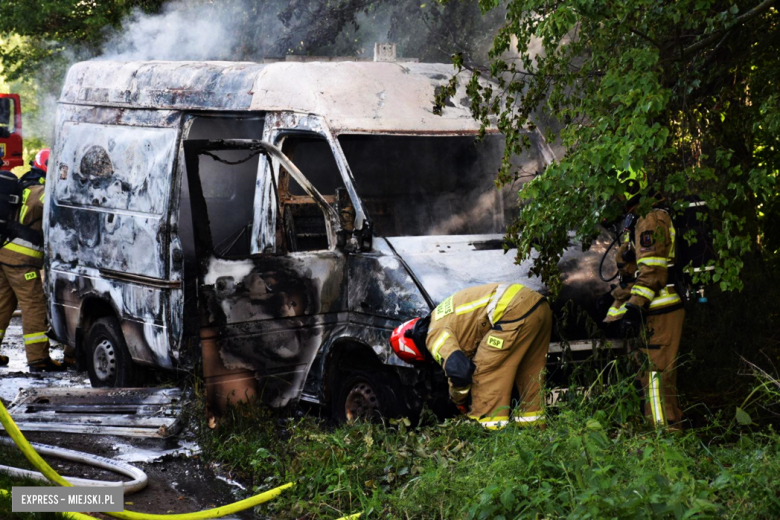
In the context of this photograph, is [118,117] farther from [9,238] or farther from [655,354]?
[655,354]

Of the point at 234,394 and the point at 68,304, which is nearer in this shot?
the point at 234,394

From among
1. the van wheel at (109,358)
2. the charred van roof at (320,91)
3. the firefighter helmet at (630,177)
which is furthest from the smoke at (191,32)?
the firefighter helmet at (630,177)

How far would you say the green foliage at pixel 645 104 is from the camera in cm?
472

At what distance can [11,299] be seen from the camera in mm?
8750

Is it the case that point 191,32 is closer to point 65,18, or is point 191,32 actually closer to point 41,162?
point 65,18

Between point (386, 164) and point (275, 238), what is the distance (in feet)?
3.25

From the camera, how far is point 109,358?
7.53 metres

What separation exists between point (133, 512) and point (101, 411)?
224 cm

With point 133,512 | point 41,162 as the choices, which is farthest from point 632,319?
point 41,162

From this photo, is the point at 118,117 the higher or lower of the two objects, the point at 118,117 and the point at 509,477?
the higher

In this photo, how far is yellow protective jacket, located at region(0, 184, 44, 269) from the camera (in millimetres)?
8594

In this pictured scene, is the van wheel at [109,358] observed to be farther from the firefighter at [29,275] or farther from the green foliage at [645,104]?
the green foliage at [645,104]

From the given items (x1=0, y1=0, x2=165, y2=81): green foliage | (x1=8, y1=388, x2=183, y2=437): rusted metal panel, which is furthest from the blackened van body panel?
(x1=0, y1=0, x2=165, y2=81): green foliage

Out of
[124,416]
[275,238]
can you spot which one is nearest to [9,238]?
[124,416]
